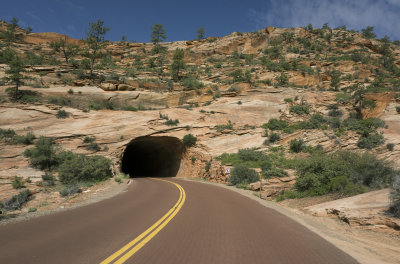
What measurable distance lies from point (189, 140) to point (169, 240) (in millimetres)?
20553

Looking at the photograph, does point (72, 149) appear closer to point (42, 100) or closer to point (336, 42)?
point (42, 100)

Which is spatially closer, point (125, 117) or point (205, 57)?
point (125, 117)

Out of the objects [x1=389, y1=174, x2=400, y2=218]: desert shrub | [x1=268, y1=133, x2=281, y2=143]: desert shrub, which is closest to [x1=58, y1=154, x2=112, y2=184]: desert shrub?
[x1=389, y1=174, x2=400, y2=218]: desert shrub

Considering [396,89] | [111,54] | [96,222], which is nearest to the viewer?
[96,222]

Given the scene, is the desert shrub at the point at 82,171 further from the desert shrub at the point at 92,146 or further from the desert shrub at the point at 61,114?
the desert shrub at the point at 61,114

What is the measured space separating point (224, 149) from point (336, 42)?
5827 cm

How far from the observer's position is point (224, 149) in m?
23.6

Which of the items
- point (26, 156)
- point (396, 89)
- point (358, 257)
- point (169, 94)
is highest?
point (396, 89)

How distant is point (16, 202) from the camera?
28.3 feet

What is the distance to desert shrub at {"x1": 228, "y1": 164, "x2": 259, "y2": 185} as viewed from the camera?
1561 centimetres

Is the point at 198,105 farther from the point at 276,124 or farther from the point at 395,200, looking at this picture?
the point at 395,200

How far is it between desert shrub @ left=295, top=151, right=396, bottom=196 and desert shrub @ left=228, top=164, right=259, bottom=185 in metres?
5.11

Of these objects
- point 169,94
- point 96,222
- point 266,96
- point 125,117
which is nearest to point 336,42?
point 266,96

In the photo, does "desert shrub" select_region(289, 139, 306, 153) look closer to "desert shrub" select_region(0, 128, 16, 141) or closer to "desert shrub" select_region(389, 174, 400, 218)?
"desert shrub" select_region(389, 174, 400, 218)
